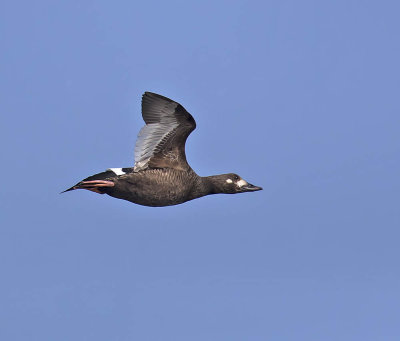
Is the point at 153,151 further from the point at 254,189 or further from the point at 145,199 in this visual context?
the point at 254,189

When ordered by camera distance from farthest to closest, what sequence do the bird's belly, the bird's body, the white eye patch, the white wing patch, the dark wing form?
the white eye patch → the white wing patch → the bird's belly → the bird's body → the dark wing

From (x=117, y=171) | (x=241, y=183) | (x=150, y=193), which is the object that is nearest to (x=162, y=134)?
(x=150, y=193)

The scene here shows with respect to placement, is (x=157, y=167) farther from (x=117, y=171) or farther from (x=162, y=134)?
(x=117, y=171)

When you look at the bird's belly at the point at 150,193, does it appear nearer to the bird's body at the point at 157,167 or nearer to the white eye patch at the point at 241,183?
the bird's body at the point at 157,167

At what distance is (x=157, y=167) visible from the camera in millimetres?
16984

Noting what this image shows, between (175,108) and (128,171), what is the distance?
1.72 meters

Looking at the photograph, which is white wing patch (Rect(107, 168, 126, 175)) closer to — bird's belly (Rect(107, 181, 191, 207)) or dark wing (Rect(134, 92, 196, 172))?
dark wing (Rect(134, 92, 196, 172))

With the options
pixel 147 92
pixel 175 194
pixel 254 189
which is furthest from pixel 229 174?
pixel 147 92

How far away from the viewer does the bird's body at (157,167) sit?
1645cm

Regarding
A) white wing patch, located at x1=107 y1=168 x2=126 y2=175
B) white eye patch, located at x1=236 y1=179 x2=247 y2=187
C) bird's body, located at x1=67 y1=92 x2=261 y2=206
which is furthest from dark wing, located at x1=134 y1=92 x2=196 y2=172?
white eye patch, located at x1=236 y1=179 x2=247 y2=187

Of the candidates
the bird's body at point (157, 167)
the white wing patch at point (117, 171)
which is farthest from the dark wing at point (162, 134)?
the white wing patch at point (117, 171)

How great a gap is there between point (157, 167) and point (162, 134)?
0.64 m

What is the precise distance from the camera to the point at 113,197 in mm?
16922

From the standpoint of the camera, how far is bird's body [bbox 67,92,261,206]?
648 inches
